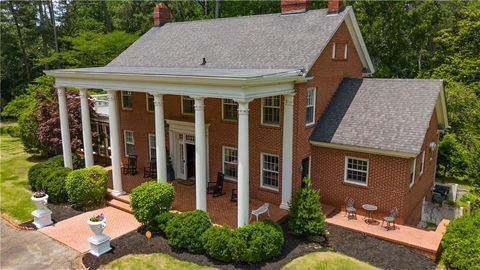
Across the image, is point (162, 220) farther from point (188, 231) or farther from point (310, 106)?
point (310, 106)

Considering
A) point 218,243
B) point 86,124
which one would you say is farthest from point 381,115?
point 86,124

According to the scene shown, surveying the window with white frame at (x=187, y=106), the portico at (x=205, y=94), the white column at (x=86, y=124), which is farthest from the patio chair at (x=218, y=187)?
the white column at (x=86, y=124)

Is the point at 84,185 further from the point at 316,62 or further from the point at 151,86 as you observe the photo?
the point at 316,62

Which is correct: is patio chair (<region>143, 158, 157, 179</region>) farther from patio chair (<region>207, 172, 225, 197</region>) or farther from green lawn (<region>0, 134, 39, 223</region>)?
green lawn (<region>0, 134, 39, 223</region>)

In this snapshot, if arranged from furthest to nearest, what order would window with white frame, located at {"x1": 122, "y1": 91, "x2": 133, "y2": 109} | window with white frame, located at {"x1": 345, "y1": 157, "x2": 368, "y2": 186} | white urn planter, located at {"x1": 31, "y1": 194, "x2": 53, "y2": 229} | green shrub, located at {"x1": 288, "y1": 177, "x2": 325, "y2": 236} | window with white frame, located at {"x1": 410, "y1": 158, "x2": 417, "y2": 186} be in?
window with white frame, located at {"x1": 122, "y1": 91, "x2": 133, "y2": 109}
window with white frame, located at {"x1": 345, "y1": 157, "x2": 368, "y2": 186}
white urn planter, located at {"x1": 31, "y1": 194, "x2": 53, "y2": 229}
window with white frame, located at {"x1": 410, "y1": 158, "x2": 417, "y2": 186}
green shrub, located at {"x1": 288, "y1": 177, "x2": 325, "y2": 236}

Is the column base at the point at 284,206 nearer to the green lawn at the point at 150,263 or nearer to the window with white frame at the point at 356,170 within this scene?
the window with white frame at the point at 356,170

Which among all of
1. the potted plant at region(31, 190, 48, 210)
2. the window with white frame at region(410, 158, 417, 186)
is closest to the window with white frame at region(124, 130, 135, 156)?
the potted plant at region(31, 190, 48, 210)

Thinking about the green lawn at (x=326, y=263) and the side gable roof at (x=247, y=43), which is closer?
the green lawn at (x=326, y=263)
